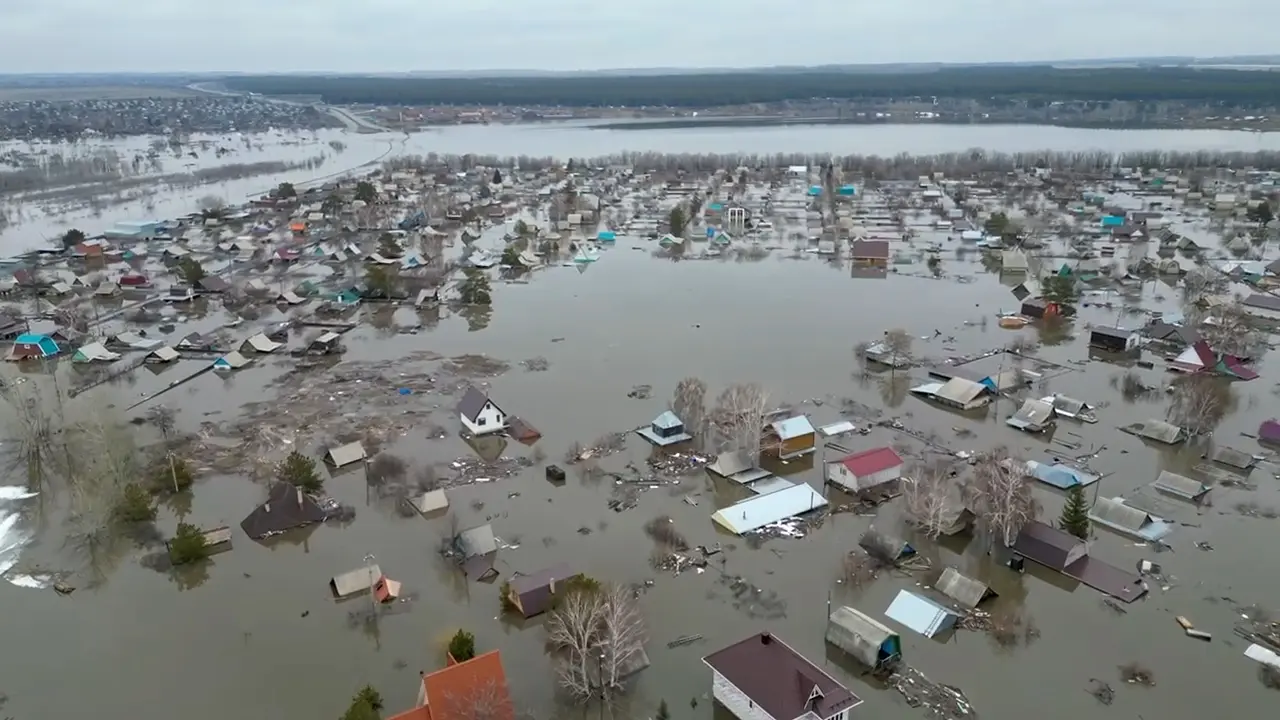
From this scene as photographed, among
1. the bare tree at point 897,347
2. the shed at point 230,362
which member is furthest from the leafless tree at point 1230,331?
the shed at point 230,362

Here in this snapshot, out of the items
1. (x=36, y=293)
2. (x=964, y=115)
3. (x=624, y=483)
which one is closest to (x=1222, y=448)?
(x=624, y=483)

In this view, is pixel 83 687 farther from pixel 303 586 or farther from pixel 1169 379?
pixel 1169 379

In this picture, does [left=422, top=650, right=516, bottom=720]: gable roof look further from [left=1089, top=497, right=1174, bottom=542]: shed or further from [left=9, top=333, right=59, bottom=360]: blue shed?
[left=9, top=333, right=59, bottom=360]: blue shed

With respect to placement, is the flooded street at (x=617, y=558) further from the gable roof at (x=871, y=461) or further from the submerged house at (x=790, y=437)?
the gable roof at (x=871, y=461)

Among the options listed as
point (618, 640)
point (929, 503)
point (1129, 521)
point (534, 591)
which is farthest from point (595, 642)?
point (1129, 521)

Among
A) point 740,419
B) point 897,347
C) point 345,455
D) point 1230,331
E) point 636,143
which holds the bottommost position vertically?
point 345,455

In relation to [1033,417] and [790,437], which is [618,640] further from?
[1033,417]
